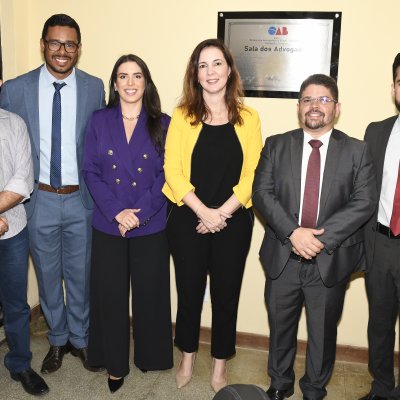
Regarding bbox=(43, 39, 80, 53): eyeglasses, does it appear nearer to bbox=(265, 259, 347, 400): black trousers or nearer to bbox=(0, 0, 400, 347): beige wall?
bbox=(0, 0, 400, 347): beige wall

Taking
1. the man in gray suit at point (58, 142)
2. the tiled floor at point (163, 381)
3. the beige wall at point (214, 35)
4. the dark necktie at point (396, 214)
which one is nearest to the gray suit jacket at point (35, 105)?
the man in gray suit at point (58, 142)

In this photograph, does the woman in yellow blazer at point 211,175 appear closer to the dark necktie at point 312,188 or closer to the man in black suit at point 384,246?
the dark necktie at point 312,188

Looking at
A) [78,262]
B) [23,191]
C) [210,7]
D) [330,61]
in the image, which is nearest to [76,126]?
[23,191]

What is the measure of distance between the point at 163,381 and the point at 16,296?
1.00 m

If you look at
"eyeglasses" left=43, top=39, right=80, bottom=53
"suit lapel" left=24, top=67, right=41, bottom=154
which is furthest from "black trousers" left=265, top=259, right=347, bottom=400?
"eyeglasses" left=43, top=39, right=80, bottom=53

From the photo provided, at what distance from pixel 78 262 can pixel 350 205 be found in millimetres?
1603

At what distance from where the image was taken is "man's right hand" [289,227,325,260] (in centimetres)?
233

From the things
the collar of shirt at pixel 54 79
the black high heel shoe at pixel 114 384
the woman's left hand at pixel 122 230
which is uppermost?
the collar of shirt at pixel 54 79

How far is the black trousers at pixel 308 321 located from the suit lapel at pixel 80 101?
135 cm

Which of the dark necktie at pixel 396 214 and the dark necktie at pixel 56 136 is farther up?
the dark necktie at pixel 56 136

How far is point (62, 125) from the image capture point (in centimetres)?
276

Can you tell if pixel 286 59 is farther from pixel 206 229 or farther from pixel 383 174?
pixel 206 229

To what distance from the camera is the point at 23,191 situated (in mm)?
2488

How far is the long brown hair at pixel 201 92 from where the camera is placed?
2.56 meters
